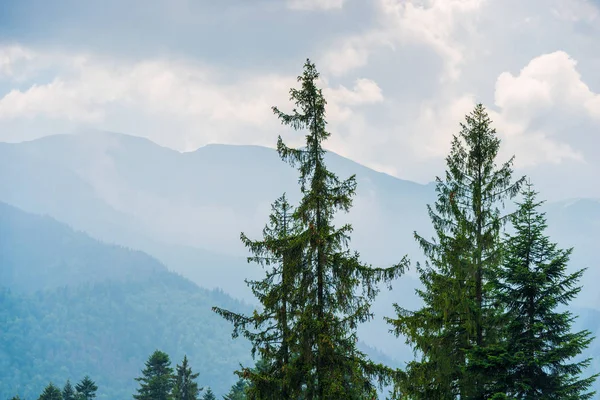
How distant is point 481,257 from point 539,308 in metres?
2.47

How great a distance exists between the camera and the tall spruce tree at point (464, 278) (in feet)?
59.6

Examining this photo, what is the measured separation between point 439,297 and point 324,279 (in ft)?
14.9

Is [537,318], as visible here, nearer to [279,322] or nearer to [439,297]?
[439,297]

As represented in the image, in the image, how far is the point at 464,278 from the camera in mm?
18453

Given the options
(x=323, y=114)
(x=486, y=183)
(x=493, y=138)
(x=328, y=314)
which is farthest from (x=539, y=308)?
(x=323, y=114)

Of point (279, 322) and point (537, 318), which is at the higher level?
point (537, 318)

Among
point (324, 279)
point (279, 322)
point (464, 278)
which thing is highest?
point (464, 278)

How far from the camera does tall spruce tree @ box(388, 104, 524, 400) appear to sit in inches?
715

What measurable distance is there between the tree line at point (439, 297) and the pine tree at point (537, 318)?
0.04 metres

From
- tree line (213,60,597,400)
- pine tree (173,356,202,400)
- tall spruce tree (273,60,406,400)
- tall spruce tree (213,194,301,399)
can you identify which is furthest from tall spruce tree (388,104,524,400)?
pine tree (173,356,202,400)

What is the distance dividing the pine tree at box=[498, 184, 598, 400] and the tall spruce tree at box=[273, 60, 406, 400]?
485cm

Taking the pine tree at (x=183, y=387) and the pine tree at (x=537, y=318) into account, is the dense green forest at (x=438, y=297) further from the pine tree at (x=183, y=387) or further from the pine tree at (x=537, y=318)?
the pine tree at (x=183, y=387)

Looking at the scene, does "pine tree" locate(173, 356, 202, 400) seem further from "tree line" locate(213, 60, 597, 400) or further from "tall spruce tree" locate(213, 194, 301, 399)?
"tall spruce tree" locate(213, 194, 301, 399)

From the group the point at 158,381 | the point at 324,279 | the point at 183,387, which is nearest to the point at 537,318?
the point at 324,279
